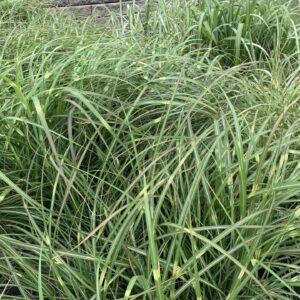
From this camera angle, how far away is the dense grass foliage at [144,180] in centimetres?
116

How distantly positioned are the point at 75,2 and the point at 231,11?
7.58ft

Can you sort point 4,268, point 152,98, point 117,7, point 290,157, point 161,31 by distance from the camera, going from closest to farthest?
point 4,268 < point 290,157 < point 152,98 < point 161,31 < point 117,7

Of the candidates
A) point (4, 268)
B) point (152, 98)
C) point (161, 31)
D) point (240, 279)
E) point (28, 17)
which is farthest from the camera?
point (28, 17)

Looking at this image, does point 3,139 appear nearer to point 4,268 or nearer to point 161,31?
point 4,268

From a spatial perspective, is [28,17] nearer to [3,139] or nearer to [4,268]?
[3,139]

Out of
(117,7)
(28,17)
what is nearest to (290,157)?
(28,17)

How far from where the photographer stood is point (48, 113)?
1604mm

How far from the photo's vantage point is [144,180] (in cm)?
122

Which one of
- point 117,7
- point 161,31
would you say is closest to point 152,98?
point 161,31

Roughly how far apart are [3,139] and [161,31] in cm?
135

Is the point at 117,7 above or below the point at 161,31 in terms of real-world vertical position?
below

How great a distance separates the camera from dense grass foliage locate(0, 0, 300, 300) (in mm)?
1163

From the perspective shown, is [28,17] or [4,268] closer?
[4,268]

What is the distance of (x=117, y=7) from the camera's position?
4.52 meters
